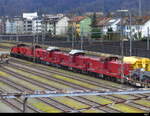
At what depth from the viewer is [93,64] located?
1492 inches

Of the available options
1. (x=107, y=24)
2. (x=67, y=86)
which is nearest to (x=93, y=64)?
(x=67, y=86)

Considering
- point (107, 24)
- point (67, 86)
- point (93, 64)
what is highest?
point (107, 24)

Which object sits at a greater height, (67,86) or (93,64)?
(93,64)

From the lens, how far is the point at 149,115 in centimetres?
957

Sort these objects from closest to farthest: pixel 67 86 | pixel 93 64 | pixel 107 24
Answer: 1. pixel 67 86
2. pixel 93 64
3. pixel 107 24

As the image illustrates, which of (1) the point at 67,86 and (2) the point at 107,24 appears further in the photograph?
(2) the point at 107,24

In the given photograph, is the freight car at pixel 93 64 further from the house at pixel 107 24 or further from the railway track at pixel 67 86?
the house at pixel 107 24

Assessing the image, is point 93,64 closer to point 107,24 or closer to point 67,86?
point 67,86

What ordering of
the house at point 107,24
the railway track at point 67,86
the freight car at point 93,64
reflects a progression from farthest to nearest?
1. the house at point 107,24
2. the freight car at point 93,64
3. the railway track at point 67,86

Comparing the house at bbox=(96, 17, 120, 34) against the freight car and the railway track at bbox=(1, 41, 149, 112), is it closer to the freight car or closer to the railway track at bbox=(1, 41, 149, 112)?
the freight car

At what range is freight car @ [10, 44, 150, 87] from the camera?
1206 inches

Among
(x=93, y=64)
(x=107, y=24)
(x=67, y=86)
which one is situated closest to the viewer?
(x=67, y=86)

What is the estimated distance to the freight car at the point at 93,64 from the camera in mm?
30642

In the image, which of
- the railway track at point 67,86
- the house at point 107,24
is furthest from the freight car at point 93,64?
the house at point 107,24
